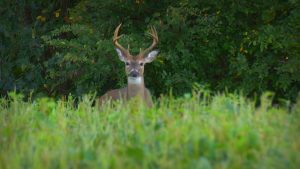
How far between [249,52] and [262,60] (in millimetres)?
373

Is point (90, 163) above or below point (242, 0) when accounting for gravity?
below

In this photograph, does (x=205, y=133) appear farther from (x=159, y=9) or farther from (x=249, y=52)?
(x=159, y=9)

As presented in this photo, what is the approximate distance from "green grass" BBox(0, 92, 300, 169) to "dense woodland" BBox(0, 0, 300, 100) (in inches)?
175

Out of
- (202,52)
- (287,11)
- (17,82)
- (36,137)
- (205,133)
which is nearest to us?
(205,133)

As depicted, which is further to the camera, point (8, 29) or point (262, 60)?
point (8, 29)

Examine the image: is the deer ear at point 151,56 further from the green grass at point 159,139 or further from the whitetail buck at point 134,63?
the green grass at point 159,139

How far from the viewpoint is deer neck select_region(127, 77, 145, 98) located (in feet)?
35.2

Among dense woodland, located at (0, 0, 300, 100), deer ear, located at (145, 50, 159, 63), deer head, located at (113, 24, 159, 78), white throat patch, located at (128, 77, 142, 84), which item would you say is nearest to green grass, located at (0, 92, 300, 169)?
white throat patch, located at (128, 77, 142, 84)

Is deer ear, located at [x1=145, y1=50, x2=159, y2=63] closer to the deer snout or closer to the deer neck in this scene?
the deer snout

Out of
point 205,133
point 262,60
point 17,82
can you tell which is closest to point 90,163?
point 205,133

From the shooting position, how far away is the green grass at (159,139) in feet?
18.0

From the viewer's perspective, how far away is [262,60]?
1195cm

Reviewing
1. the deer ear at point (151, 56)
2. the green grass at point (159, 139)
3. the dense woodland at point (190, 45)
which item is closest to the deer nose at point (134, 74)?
the deer ear at point (151, 56)

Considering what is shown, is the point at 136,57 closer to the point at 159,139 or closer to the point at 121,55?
the point at 121,55
